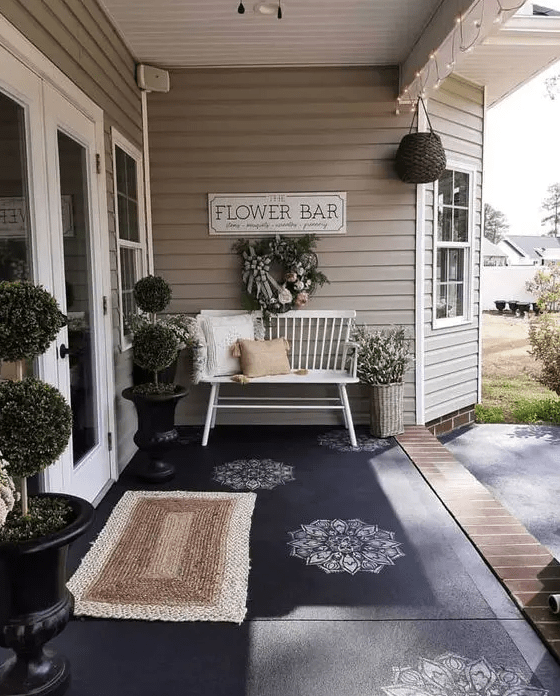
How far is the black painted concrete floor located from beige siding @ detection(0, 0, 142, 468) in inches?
51.2

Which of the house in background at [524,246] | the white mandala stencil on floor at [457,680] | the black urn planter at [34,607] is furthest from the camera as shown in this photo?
the house in background at [524,246]

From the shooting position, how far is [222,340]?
16.3 ft

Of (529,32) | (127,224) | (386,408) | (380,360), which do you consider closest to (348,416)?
(386,408)

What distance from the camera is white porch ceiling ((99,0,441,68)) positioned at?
12.9ft

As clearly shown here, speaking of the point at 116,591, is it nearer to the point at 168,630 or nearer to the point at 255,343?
the point at 168,630

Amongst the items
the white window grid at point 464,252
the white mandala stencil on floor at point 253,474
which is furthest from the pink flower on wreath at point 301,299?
the white mandala stencil on floor at point 253,474

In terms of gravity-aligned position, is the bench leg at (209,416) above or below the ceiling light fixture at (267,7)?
below

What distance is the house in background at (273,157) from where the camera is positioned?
3.58 meters

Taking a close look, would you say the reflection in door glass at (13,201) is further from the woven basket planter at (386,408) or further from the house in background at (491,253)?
the house in background at (491,253)

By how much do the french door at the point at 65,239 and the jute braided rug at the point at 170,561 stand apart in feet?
1.18

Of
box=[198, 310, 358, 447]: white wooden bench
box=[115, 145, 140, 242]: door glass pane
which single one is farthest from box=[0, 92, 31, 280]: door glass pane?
box=[198, 310, 358, 447]: white wooden bench

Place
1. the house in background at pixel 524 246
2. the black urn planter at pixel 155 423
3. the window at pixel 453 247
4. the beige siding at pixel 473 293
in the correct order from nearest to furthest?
the black urn planter at pixel 155 423
the beige siding at pixel 473 293
the window at pixel 453 247
the house in background at pixel 524 246

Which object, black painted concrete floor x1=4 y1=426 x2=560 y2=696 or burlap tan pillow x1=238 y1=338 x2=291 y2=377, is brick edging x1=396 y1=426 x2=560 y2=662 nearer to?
black painted concrete floor x1=4 y1=426 x2=560 y2=696

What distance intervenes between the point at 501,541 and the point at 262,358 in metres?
2.38
